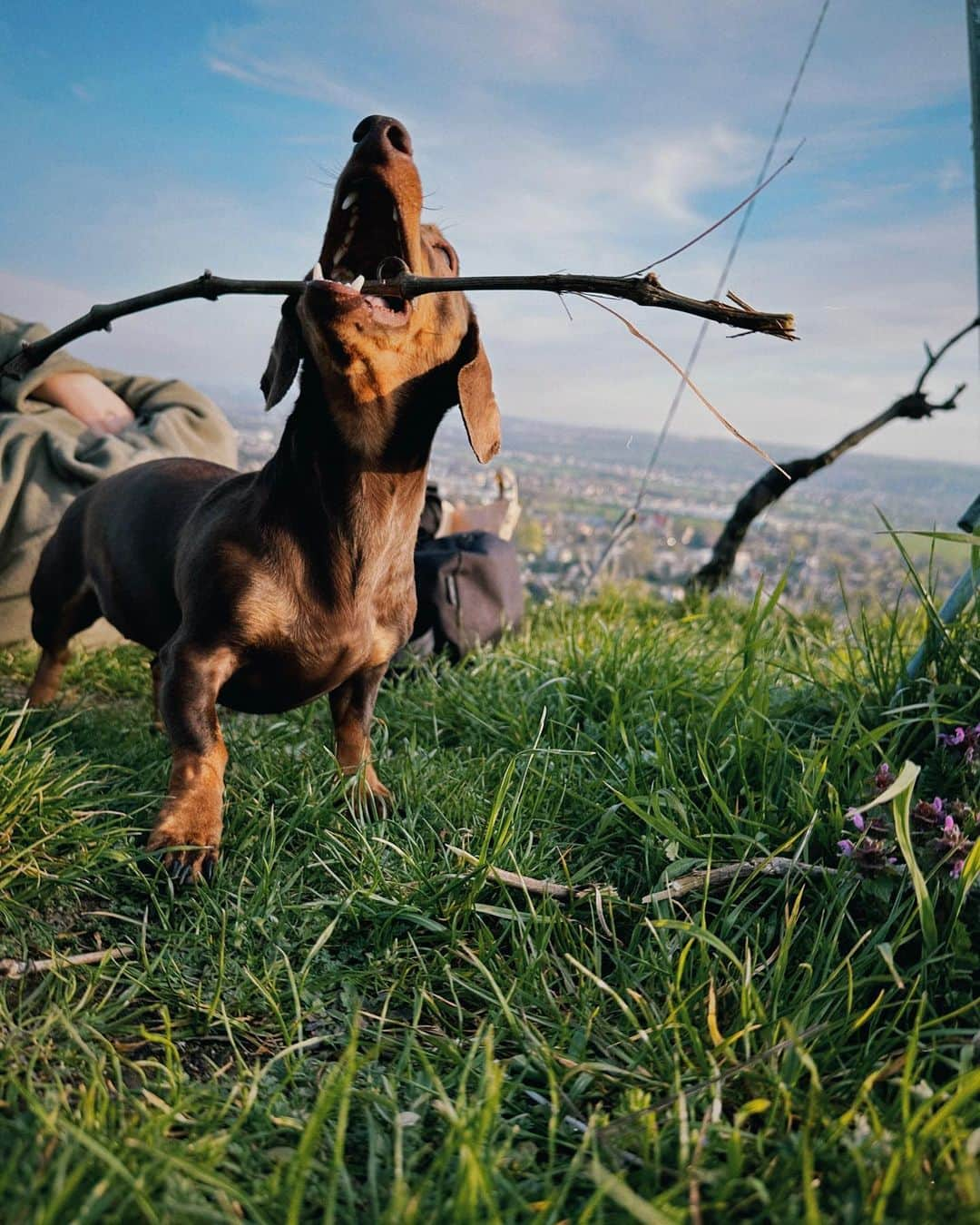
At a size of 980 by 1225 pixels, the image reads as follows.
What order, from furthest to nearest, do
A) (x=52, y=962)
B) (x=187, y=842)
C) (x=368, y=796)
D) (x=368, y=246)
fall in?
(x=368, y=796) → (x=368, y=246) → (x=187, y=842) → (x=52, y=962)

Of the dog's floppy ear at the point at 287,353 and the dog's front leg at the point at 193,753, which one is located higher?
the dog's floppy ear at the point at 287,353

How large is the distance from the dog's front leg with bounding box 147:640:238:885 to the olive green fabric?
86.7 inches

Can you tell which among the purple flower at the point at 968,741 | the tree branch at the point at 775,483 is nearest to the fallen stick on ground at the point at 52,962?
the purple flower at the point at 968,741

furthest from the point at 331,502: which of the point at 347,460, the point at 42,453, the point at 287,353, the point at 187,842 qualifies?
the point at 42,453

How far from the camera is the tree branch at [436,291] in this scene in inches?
70.4

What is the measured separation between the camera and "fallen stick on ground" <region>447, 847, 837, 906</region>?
6.63 ft

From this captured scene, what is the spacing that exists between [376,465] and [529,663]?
1.39 metres

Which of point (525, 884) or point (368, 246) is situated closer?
point (525, 884)

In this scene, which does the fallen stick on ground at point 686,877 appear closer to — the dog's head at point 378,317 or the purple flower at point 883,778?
the purple flower at point 883,778

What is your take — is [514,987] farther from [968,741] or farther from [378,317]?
[378,317]

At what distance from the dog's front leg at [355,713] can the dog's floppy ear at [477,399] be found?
72 cm

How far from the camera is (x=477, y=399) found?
2.46m

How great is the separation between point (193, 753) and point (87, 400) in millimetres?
3523

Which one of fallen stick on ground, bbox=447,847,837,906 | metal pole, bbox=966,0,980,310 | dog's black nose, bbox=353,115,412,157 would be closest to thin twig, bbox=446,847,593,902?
fallen stick on ground, bbox=447,847,837,906
